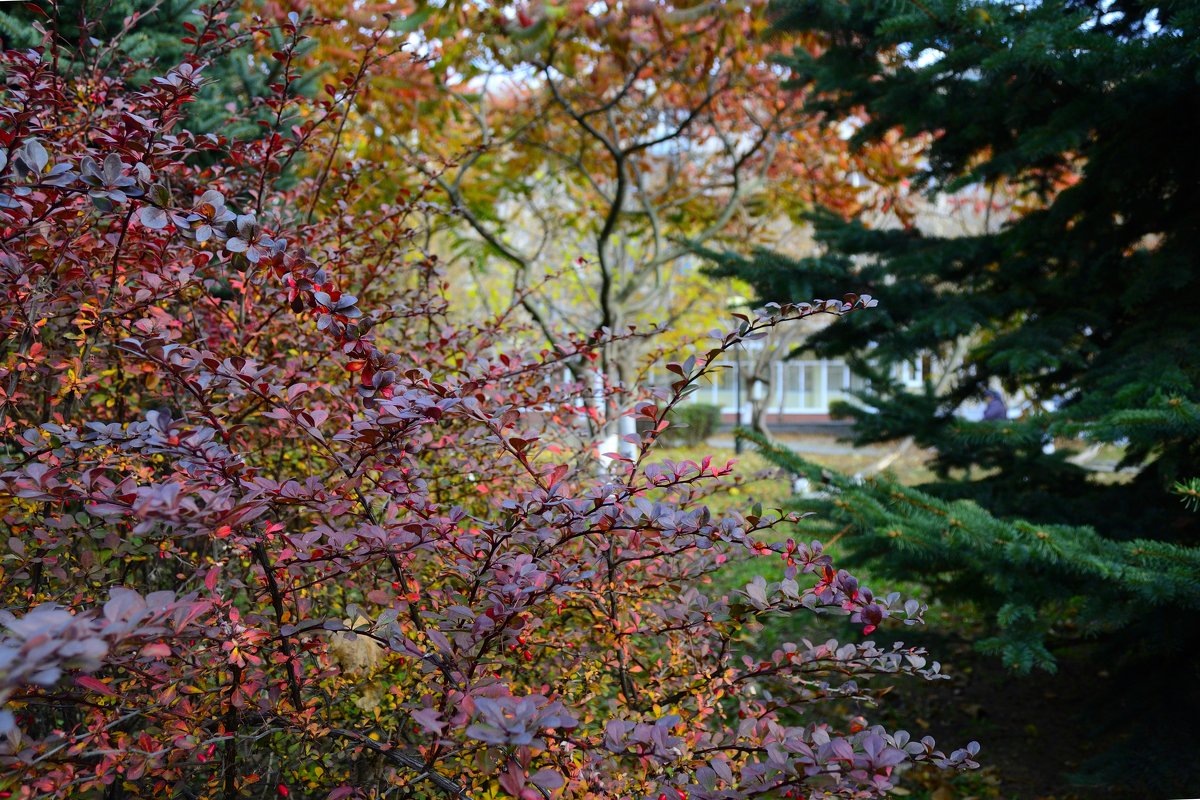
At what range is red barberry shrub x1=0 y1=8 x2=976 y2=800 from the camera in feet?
3.51

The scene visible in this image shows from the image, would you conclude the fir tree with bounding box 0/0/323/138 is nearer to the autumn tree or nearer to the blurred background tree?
the autumn tree

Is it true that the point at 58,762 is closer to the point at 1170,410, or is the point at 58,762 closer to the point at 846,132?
the point at 1170,410

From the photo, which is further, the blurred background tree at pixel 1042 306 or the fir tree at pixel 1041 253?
the fir tree at pixel 1041 253

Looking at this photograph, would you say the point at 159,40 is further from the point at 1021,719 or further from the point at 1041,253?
the point at 1021,719

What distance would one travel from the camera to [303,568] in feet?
4.79

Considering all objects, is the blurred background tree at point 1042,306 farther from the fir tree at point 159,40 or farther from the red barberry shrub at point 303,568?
the fir tree at point 159,40

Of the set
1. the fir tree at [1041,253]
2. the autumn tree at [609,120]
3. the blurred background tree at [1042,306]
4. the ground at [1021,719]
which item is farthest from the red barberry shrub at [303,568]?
the autumn tree at [609,120]

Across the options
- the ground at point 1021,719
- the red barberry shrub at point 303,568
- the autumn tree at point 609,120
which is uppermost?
the autumn tree at point 609,120

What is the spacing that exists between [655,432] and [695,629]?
0.65 m

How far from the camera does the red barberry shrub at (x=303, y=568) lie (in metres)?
1.07

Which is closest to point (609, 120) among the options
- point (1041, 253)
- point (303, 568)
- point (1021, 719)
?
point (1041, 253)

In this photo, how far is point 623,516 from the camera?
118 centimetres

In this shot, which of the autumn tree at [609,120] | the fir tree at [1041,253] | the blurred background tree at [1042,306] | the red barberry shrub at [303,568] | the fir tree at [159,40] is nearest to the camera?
the red barberry shrub at [303,568]

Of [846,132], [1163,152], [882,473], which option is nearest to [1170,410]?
[882,473]
